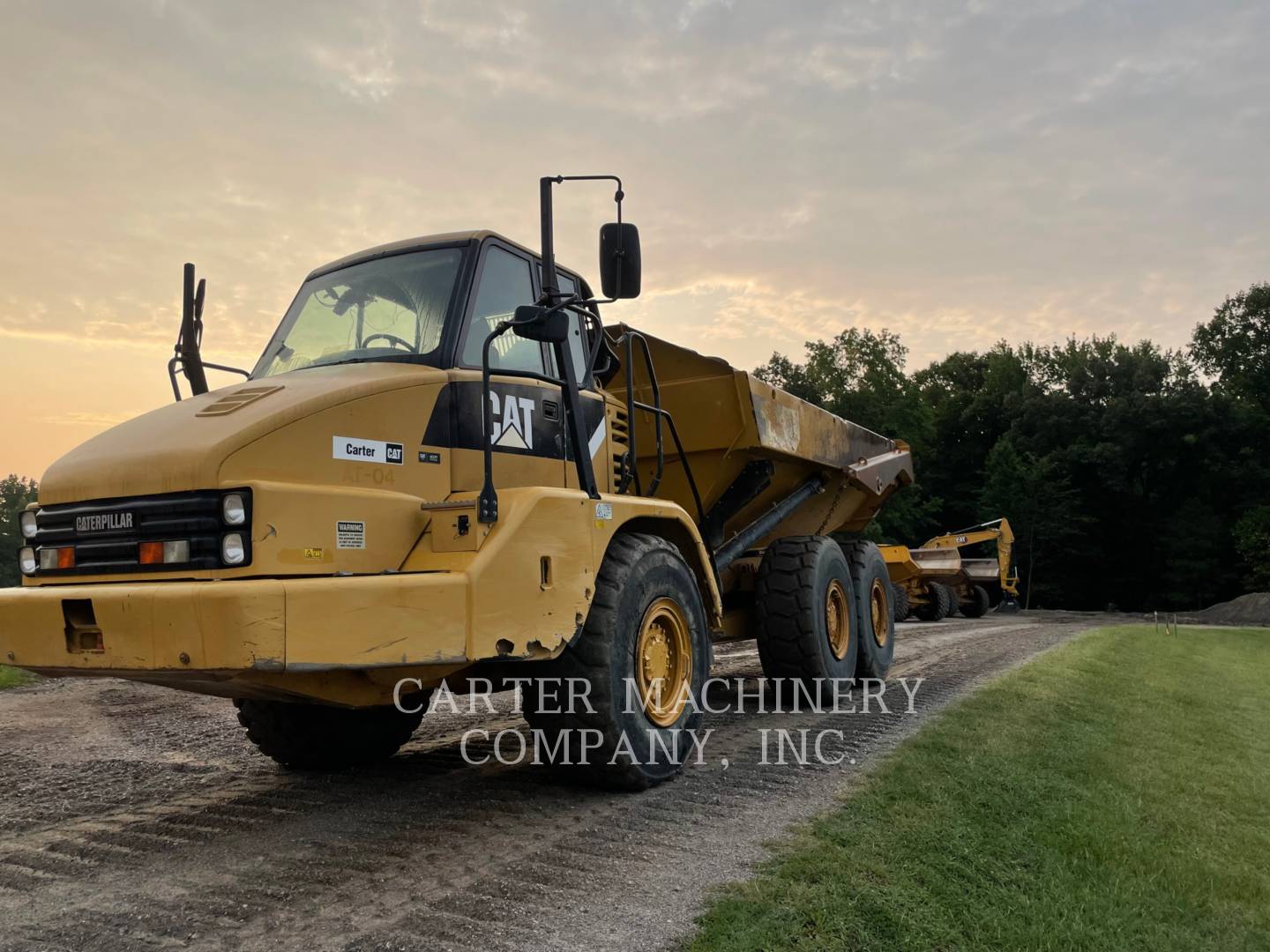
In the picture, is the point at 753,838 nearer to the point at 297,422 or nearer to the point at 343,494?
the point at 343,494

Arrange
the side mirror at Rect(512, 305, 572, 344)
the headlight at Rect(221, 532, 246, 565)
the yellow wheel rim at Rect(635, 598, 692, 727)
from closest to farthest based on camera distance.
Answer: the headlight at Rect(221, 532, 246, 565)
the side mirror at Rect(512, 305, 572, 344)
the yellow wheel rim at Rect(635, 598, 692, 727)

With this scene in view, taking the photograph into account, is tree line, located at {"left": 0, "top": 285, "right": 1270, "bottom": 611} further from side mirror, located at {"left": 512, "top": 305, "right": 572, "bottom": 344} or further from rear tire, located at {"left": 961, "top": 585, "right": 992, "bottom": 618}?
side mirror, located at {"left": 512, "top": 305, "right": 572, "bottom": 344}

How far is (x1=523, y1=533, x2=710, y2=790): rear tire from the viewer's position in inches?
178

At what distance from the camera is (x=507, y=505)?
4195 millimetres

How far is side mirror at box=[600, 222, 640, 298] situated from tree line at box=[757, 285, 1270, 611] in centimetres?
3668

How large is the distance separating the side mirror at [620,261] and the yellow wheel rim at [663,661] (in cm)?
160

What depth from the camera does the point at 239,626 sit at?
333cm

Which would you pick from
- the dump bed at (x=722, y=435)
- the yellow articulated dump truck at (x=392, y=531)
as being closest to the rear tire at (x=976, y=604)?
the dump bed at (x=722, y=435)

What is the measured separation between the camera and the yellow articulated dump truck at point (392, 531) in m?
3.60

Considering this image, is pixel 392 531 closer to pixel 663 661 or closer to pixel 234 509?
pixel 234 509

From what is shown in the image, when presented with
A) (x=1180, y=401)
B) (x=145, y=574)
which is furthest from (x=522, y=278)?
(x=1180, y=401)

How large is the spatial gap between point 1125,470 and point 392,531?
48046mm

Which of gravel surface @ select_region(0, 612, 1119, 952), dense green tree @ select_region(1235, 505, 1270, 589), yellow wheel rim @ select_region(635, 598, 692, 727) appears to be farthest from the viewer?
dense green tree @ select_region(1235, 505, 1270, 589)

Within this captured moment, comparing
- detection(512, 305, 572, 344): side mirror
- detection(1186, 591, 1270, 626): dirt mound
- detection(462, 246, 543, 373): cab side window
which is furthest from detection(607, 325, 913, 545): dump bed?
detection(1186, 591, 1270, 626): dirt mound
